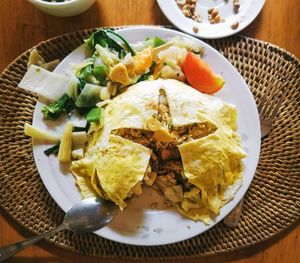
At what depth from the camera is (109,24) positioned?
6.55 ft

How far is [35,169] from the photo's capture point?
1.89 meters

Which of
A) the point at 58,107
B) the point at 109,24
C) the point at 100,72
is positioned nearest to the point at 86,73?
the point at 100,72

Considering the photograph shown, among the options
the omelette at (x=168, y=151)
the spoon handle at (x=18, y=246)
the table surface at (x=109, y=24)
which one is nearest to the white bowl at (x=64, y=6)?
the table surface at (x=109, y=24)

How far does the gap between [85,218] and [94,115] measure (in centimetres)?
37

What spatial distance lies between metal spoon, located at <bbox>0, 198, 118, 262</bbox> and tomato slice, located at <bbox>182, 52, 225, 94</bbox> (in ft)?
1.78

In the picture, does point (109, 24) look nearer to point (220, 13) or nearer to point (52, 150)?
point (220, 13)

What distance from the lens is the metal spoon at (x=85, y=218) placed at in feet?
5.74

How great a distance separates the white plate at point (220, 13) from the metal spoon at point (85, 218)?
752mm

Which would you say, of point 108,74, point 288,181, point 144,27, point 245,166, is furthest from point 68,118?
point 288,181

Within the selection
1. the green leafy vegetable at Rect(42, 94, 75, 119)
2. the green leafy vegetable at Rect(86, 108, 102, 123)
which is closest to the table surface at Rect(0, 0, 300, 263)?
the green leafy vegetable at Rect(42, 94, 75, 119)

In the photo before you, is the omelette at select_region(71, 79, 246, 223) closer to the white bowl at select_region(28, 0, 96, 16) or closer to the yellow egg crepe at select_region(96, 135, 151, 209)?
the yellow egg crepe at select_region(96, 135, 151, 209)

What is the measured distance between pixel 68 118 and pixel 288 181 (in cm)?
89

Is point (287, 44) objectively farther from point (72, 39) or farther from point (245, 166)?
point (72, 39)

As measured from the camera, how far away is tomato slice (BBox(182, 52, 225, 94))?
1.82 m
